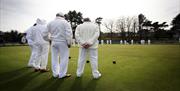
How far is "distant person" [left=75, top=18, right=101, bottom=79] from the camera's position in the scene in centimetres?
621

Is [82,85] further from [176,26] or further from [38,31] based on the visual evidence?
[176,26]

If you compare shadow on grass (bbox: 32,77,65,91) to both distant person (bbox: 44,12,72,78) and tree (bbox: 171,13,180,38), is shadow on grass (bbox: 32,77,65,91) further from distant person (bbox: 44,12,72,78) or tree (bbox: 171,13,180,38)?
tree (bbox: 171,13,180,38)

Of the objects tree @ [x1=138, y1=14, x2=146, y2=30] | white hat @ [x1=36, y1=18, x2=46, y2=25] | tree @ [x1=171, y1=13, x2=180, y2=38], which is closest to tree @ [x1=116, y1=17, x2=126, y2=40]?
tree @ [x1=138, y1=14, x2=146, y2=30]

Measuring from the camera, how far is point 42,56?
752cm

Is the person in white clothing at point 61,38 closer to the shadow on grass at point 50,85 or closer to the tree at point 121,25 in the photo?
the shadow on grass at point 50,85

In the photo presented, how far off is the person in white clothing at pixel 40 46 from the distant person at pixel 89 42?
1.78 m

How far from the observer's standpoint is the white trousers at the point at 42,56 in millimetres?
7489

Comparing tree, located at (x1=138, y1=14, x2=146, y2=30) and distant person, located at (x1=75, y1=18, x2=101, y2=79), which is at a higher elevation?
tree, located at (x1=138, y1=14, x2=146, y2=30)

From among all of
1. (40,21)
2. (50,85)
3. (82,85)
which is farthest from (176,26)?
(50,85)

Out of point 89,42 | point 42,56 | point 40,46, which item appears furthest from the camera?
point 40,46

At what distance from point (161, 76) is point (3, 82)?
4915 millimetres

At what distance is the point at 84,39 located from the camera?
6.39 meters

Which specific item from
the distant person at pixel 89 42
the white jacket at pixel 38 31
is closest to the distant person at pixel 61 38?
the distant person at pixel 89 42

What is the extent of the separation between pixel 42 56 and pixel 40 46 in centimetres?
45
